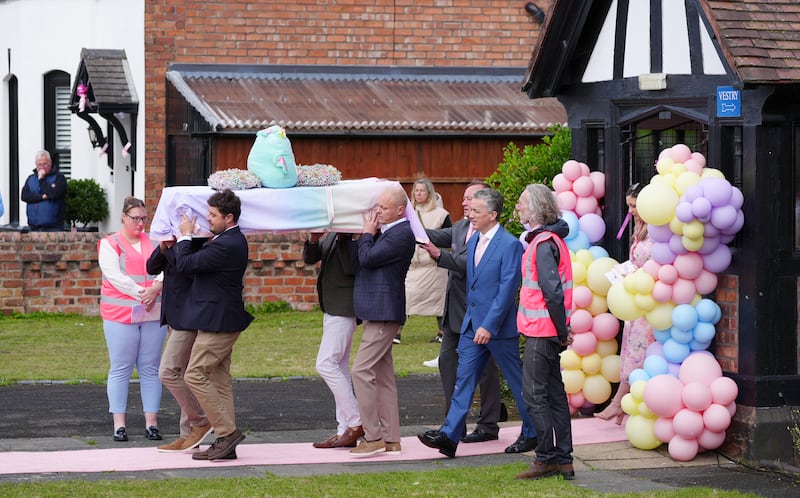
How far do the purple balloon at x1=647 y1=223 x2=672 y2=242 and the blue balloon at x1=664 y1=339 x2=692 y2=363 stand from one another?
2.38 feet

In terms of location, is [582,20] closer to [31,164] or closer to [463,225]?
[463,225]

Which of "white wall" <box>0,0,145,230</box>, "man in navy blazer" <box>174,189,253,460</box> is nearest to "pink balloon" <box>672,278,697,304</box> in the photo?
"man in navy blazer" <box>174,189,253,460</box>

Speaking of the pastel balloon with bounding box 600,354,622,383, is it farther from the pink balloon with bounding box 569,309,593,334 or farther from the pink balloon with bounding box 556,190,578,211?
the pink balloon with bounding box 556,190,578,211

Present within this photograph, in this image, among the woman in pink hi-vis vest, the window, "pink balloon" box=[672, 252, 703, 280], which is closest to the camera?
"pink balloon" box=[672, 252, 703, 280]

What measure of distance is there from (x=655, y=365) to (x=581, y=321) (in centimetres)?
112

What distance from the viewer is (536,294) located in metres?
9.46

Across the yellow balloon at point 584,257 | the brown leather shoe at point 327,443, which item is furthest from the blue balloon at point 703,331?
the brown leather shoe at point 327,443

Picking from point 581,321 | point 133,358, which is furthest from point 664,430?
point 133,358

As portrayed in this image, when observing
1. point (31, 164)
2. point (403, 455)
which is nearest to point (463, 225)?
point (403, 455)

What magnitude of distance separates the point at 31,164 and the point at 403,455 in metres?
15.2

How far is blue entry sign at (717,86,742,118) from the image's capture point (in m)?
9.97

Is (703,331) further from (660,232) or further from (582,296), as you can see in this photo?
(582,296)

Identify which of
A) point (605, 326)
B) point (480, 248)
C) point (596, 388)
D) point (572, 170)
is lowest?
point (596, 388)

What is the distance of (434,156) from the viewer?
20.9m
